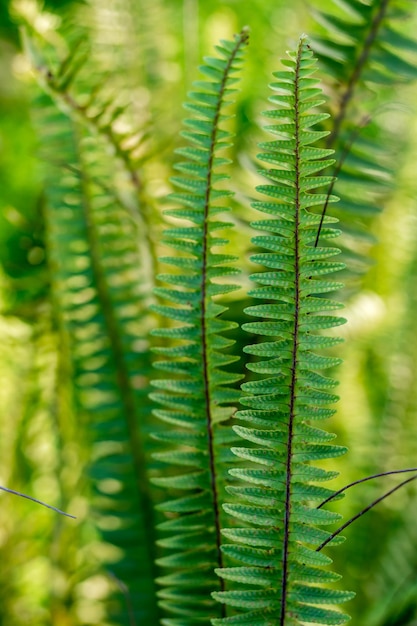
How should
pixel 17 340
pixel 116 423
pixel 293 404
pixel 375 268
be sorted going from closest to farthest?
pixel 293 404
pixel 116 423
pixel 17 340
pixel 375 268

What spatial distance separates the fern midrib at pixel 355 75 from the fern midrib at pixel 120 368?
0.24 m

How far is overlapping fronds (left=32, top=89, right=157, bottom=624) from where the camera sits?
0.66 metres

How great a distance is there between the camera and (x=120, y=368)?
0.66 m

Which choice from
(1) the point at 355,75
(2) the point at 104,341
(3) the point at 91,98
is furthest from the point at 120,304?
(1) the point at 355,75

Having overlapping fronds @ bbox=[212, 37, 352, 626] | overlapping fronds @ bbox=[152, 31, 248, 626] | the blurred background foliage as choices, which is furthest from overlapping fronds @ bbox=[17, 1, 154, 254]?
overlapping fronds @ bbox=[212, 37, 352, 626]

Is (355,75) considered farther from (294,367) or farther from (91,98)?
(294,367)

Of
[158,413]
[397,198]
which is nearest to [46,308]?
[158,413]

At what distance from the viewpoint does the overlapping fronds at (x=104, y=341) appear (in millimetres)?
658

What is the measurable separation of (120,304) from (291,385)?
0.31 meters

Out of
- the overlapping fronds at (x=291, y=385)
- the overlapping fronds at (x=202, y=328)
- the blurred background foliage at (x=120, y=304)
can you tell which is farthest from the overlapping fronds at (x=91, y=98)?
the overlapping fronds at (x=291, y=385)

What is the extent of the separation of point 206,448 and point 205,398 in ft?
0.13

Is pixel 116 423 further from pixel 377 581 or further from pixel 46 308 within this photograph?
pixel 377 581

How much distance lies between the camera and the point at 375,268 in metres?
0.89

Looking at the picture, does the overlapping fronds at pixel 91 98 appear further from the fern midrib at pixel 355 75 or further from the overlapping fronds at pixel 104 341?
the fern midrib at pixel 355 75
